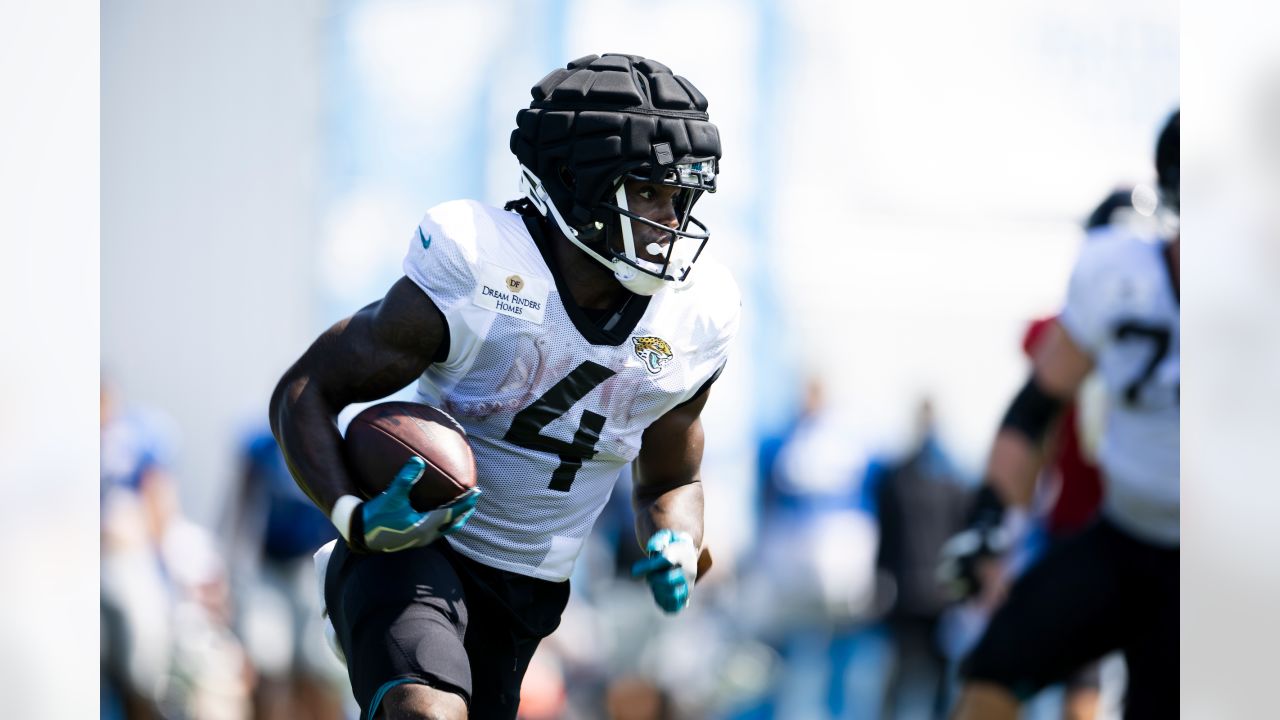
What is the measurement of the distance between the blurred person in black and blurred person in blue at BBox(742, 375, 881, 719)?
10cm

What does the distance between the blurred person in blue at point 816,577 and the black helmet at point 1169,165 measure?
2910 mm

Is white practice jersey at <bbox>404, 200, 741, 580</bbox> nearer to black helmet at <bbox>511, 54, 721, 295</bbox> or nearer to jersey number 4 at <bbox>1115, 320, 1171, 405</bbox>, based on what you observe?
black helmet at <bbox>511, 54, 721, 295</bbox>

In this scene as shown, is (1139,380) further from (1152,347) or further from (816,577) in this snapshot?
(816,577)

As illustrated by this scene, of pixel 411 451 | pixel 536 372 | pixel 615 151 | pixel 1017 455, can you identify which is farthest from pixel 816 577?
pixel 411 451

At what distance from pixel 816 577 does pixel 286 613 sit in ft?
8.35

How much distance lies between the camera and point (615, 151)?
3324 millimetres

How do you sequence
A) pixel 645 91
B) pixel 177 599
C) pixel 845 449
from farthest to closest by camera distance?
pixel 845 449 → pixel 177 599 → pixel 645 91

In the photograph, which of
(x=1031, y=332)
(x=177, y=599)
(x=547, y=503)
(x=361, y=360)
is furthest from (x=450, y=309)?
(x=177, y=599)

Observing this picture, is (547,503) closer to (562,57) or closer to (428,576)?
(428,576)

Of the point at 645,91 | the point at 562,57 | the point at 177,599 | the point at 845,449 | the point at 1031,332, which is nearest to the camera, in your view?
the point at 645,91

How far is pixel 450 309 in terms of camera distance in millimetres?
3252

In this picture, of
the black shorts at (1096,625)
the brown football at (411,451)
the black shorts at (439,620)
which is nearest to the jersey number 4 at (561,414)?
the brown football at (411,451)

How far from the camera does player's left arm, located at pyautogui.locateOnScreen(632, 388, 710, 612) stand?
3.53 m

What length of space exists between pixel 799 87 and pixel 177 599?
441 centimetres
